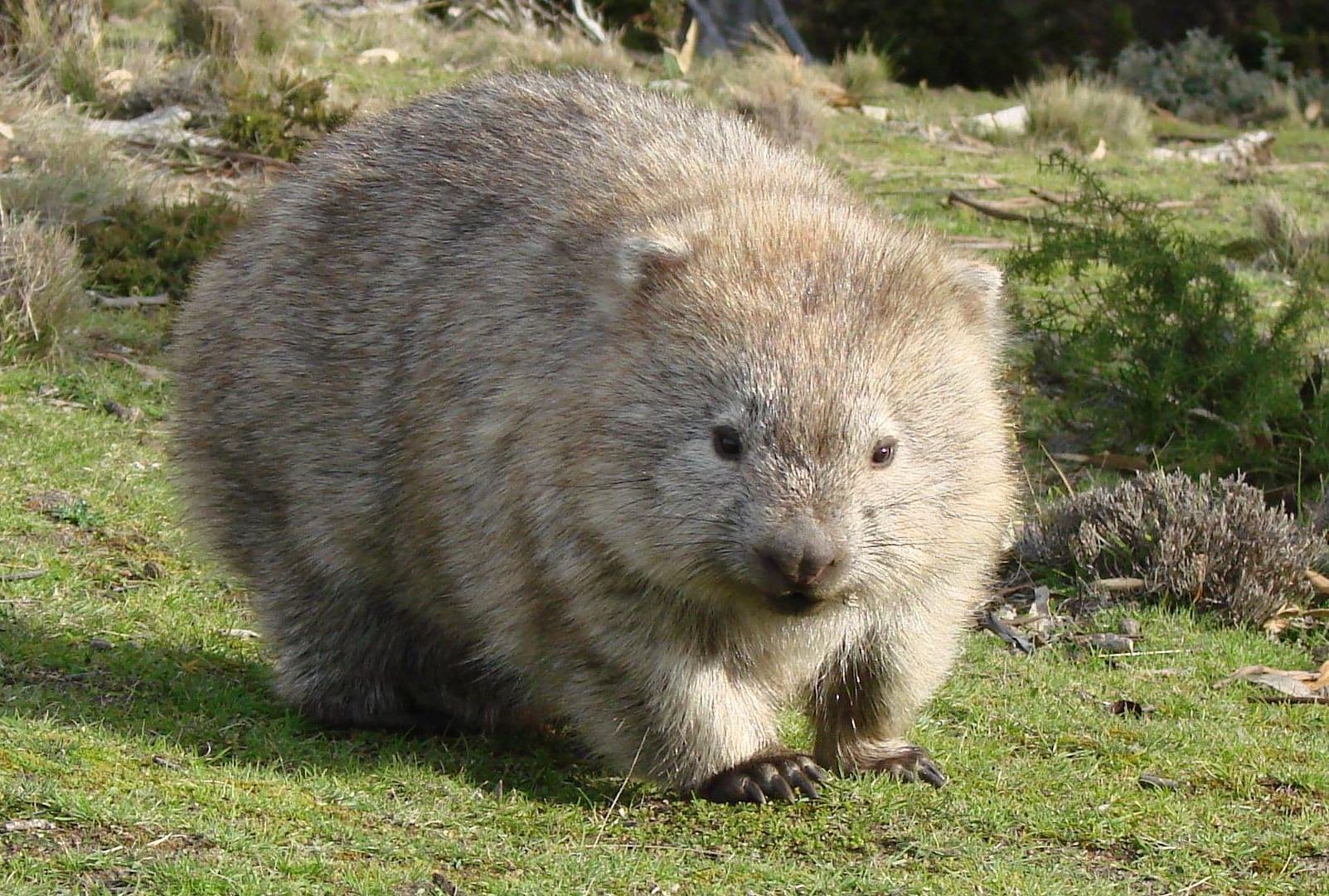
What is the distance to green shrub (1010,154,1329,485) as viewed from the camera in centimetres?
779

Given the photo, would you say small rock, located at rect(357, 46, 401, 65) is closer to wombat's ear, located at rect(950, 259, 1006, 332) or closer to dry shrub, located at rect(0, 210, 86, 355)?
dry shrub, located at rect(0, 210, 86, 355)

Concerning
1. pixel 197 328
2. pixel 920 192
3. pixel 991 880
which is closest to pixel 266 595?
pixel 197 328

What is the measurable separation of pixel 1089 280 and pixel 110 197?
543cm

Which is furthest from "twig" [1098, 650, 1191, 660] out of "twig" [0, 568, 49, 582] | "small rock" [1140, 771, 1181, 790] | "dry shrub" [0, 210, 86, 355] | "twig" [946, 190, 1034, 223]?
"twig" [946, 190, 1034, 223]

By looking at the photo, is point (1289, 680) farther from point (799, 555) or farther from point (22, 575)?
point (22, 575)

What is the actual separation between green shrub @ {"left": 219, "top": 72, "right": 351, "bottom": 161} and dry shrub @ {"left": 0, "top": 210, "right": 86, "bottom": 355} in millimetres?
3194

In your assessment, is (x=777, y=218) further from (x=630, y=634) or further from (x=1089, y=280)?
(x=1089, y=280)

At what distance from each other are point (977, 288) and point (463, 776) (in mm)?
1737

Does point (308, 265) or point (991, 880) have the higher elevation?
point (308, 265)

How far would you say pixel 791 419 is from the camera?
12.4 ft

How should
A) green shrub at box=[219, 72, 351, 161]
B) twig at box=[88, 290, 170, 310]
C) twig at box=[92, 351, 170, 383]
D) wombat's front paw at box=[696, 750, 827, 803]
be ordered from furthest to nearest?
1. green shrub at box=[219, 72, 351, 161]
2. twig at box=[88, 290, 170, 310]
3. twig at box=[92, 351, 170, 383]
4. wombat's front paw at box=[696, 750, 827, 803]

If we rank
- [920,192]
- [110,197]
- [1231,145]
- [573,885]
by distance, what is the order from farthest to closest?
[1231,145]
[920,192]
[110,197]
[573,885]

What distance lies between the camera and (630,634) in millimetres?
4082

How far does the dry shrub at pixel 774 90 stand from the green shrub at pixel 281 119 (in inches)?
111
